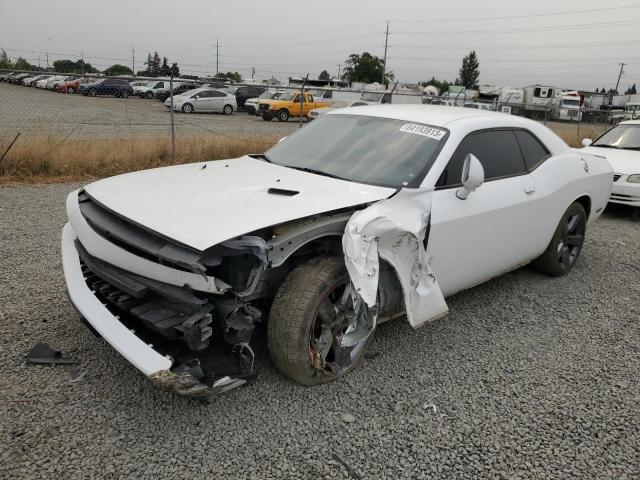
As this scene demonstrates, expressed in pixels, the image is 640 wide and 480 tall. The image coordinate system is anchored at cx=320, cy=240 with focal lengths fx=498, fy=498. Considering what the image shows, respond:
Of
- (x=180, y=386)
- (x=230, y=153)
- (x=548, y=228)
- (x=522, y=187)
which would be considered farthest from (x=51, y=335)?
(x=230, y=153)

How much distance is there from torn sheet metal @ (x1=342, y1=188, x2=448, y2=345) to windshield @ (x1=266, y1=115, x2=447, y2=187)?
0.30 meters

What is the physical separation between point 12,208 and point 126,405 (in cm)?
482

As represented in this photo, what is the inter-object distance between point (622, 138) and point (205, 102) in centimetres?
2168

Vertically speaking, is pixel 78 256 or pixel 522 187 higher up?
pixel 522 187

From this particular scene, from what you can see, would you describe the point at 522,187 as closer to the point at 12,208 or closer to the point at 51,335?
the point at 51,335

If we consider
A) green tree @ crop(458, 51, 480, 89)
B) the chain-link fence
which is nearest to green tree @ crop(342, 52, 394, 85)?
green tree @ crop(458, 51, 480, 89)

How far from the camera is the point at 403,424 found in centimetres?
264

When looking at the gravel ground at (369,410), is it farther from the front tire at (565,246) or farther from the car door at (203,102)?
the car door at (203,102)

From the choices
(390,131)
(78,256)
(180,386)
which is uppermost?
(390,131)

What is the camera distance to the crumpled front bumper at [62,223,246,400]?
2230 millimetres

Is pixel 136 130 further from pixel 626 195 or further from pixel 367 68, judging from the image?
pixel 367 68

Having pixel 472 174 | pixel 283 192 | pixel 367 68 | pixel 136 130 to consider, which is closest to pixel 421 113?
pixel 472 174

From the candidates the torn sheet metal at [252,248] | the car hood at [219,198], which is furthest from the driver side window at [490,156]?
the torn sheet metal at [252,248]

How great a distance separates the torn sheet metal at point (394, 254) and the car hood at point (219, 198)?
156 mm
